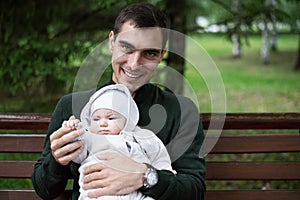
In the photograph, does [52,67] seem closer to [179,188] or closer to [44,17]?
[44,17]

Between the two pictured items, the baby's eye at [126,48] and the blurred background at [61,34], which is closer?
the baby's eye at [126,48]

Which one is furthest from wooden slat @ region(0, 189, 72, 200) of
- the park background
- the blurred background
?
the blurred background

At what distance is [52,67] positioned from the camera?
202 inches

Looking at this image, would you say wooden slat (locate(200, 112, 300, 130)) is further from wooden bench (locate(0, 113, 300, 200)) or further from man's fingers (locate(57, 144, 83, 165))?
man's fingers (locate(57, 144, 83, 165))

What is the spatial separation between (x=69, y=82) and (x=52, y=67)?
226 millimetres

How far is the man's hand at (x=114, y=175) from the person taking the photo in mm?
2100

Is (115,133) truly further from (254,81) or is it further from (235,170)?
(254,81)

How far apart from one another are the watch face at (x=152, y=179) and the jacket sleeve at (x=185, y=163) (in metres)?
0.02

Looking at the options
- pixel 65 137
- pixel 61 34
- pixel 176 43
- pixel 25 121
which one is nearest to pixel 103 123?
pixel 65 137

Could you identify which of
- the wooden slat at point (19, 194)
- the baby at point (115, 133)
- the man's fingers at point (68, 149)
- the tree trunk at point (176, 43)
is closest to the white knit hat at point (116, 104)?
the baby at point (115, 133)

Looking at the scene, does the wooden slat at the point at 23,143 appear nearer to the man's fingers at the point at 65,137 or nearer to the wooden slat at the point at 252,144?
the man's fingers at the point at 65,137

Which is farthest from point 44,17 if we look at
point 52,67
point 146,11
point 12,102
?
point 146,11

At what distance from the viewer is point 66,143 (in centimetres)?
207

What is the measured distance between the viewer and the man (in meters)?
2.12
